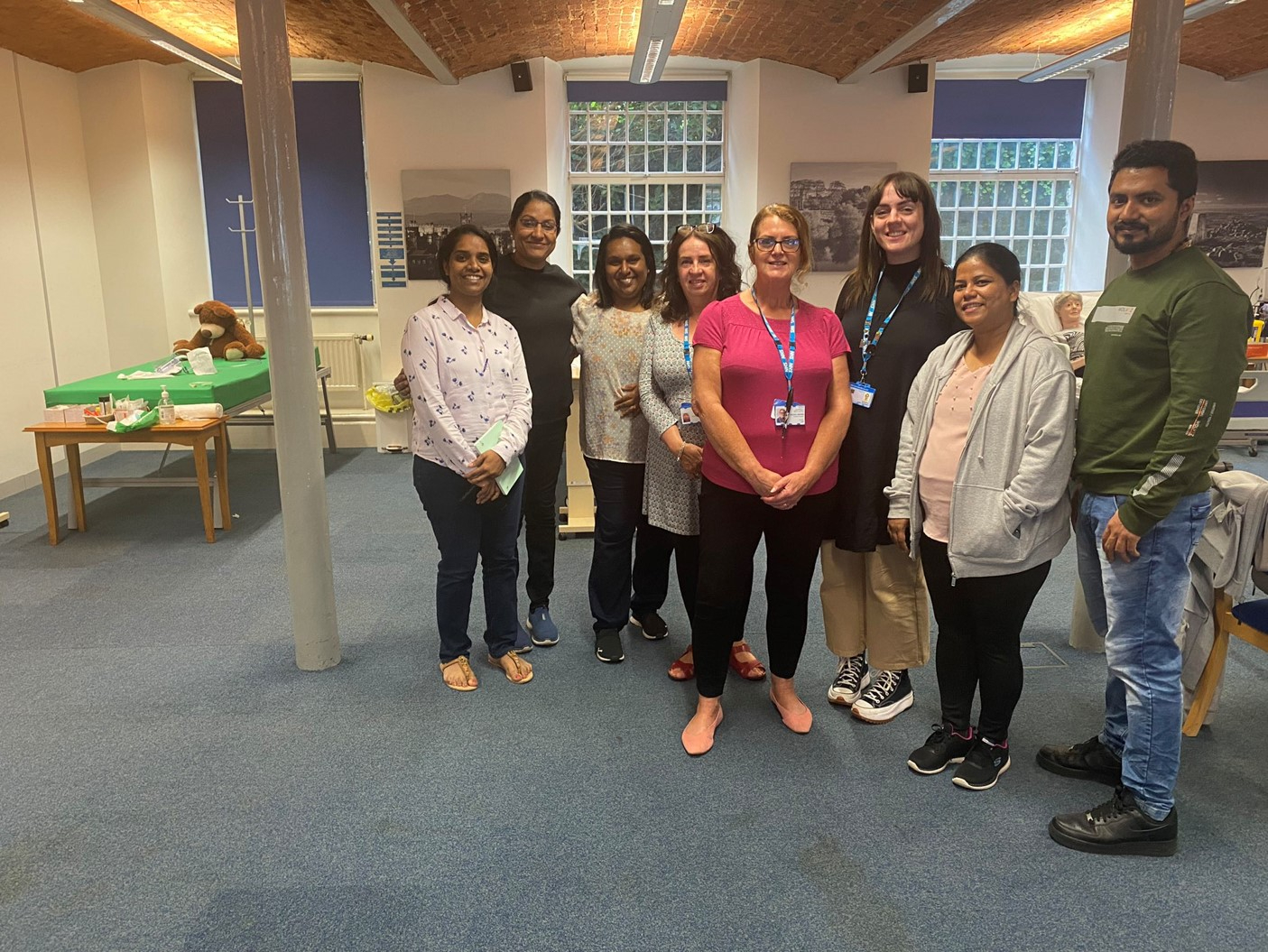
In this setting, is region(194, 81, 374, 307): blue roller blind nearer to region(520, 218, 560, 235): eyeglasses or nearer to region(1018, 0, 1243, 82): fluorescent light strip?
region(520, 218, 560, 235): eyeglasses

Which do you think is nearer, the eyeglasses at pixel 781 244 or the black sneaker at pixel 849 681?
the eyeglasses at pixel 781 244

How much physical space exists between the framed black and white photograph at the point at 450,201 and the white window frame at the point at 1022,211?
3.89 metres

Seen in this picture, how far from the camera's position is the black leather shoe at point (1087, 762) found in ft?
8.18

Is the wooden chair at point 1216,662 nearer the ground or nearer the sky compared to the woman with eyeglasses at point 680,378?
nearer the ground

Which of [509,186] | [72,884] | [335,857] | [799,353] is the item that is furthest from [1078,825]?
[509,186]

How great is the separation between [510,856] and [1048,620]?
251 cm

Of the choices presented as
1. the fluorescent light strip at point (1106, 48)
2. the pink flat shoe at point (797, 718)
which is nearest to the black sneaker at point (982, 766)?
the pink flat shoe at point (797, 718)

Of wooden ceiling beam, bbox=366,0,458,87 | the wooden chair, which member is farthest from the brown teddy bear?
the wooden chair

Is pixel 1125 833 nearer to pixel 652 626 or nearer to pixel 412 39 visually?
pixel 652 626

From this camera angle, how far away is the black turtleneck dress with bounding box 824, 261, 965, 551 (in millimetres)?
2482

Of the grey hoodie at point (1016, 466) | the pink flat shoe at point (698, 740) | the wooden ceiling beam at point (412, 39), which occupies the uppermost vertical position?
the wooden ceiling beam at point (412, 39)

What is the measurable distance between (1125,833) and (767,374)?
4.72 ft

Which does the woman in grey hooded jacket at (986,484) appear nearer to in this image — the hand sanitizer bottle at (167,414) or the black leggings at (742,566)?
the black leggings at (742,566)

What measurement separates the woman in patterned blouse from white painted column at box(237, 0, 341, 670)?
0.44m
